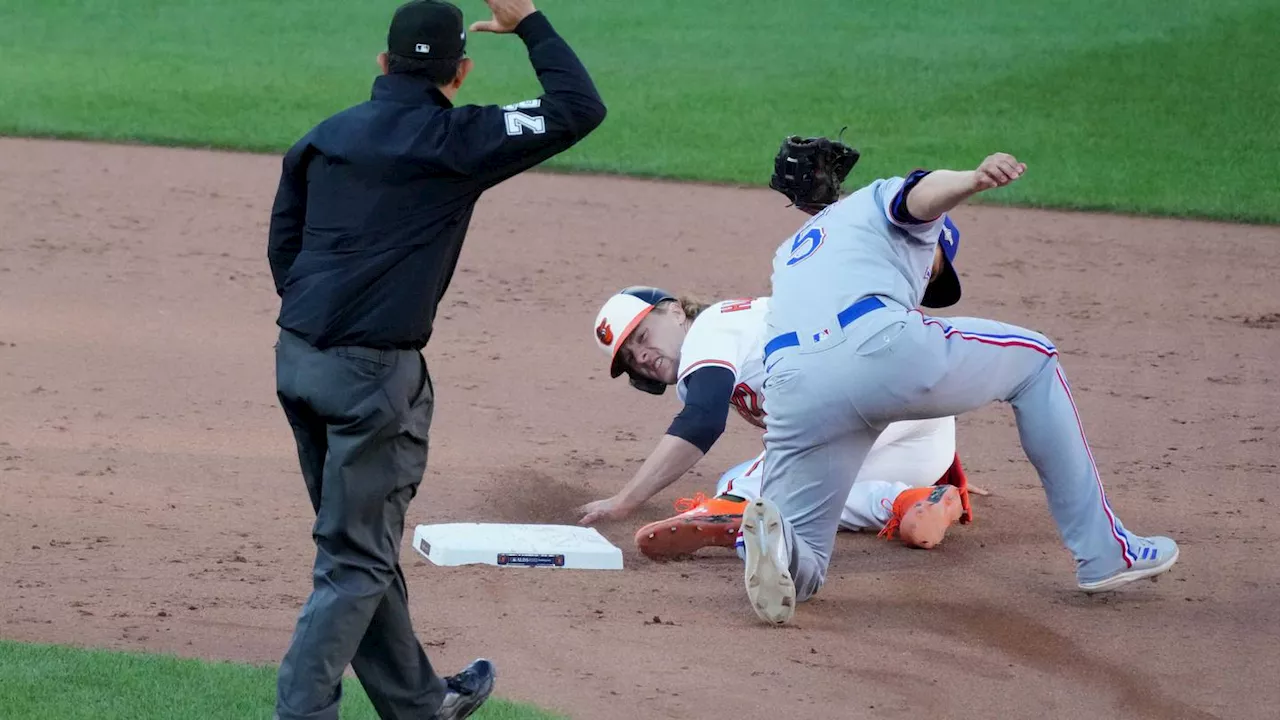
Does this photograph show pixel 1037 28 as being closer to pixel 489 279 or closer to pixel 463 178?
pixel 489 279

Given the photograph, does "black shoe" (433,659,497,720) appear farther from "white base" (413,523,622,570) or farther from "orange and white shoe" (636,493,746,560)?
"orange and white shoe" (636,493,746,560)

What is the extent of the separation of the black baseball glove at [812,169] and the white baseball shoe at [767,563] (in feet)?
3.89

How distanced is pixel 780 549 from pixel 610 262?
5.63m

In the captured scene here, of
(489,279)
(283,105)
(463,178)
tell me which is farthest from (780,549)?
(283,105)

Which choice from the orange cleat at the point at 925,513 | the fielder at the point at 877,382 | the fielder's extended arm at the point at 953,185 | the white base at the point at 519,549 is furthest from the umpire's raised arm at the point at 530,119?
the orange cleat at the point at 925,513

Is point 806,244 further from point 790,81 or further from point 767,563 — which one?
point 790,81

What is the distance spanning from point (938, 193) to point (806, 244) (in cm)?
54

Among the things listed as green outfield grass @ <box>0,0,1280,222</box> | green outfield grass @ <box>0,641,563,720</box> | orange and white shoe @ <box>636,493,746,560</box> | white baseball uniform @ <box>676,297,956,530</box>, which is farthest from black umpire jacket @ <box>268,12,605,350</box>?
green outfield grass @ <box>0,0,1280,222</box>

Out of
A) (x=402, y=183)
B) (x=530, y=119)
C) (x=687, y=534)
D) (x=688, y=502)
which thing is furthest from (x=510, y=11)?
(x=688, y=502)

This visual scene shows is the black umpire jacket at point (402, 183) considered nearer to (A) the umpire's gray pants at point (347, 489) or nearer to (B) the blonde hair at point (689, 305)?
(A) the umpire's gray pants at point (347, 489)

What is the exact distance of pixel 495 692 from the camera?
14.2 ft

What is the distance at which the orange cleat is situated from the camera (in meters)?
5.64

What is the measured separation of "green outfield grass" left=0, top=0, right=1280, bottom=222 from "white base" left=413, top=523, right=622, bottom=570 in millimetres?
7357

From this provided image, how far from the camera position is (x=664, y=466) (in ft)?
Answer: 18.1
